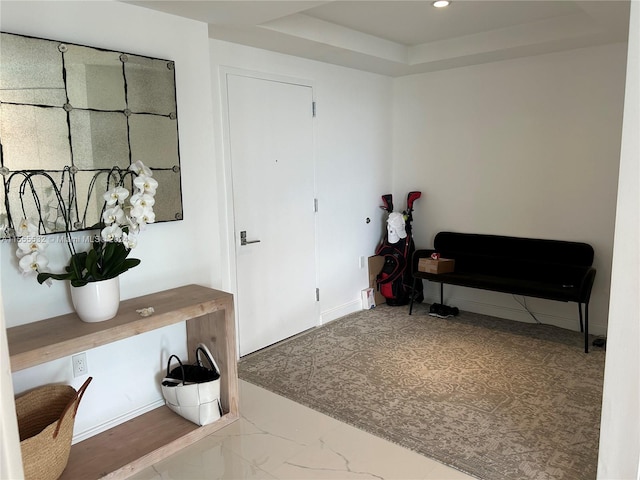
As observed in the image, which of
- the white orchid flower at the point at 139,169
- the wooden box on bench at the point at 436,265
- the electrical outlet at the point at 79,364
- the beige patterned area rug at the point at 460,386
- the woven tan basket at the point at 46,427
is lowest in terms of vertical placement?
the beige patterned area rug at the point at 460,386

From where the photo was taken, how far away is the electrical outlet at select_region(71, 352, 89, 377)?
2354 mm

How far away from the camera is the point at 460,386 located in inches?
121

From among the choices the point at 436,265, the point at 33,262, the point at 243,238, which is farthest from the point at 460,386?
the point at 33,262

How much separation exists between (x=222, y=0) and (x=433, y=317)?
3169 mm

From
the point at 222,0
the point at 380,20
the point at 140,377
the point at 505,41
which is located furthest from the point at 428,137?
the point at 140,377

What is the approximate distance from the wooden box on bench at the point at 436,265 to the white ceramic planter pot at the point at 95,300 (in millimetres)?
2849

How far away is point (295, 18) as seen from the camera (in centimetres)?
321

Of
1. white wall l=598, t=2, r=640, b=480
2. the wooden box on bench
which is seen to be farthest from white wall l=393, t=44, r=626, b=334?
white wall l=598, t=2, r=640, b=480

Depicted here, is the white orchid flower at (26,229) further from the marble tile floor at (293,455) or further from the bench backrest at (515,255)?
the bench backrest at (515,255)

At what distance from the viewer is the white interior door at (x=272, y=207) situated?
11.5 feet

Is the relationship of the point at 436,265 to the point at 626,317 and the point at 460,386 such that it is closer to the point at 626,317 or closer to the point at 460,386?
the point at 460,386

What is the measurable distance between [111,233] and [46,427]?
0.85 meters

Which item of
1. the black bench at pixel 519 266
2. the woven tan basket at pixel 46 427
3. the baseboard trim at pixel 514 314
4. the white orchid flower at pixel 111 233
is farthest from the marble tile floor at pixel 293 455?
the baseboard trim at pixel 514 314

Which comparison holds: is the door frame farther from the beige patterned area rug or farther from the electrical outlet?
the electrical outlet
